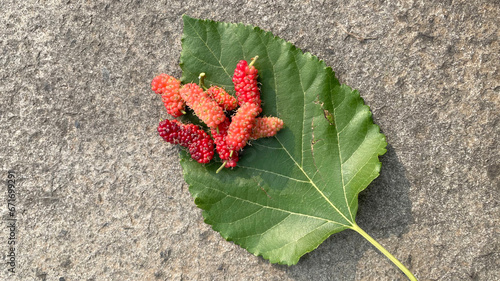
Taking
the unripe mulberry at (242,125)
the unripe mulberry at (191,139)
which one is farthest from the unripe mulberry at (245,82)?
the unripe mulberry at (191,139)

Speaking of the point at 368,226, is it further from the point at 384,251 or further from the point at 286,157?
the point at 286,157

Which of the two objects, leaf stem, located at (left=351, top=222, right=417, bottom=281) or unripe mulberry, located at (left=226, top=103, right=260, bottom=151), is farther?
leaf stem, located at (left=351, top=222, right=417, bottom=281)

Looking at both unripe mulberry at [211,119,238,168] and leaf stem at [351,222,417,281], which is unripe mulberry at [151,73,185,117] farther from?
leaf stem at [351,222,417,281]

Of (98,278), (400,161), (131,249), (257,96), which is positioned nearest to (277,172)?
(257,96)

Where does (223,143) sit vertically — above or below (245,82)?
below

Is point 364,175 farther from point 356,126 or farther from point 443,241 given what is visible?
point 443,241

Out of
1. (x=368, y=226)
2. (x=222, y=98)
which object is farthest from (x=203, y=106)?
(x=368, y=226)

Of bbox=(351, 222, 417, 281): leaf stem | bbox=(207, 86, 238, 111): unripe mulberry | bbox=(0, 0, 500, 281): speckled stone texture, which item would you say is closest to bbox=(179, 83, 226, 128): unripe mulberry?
bbox=(207, 86, 238, 111): unripe mulberry
